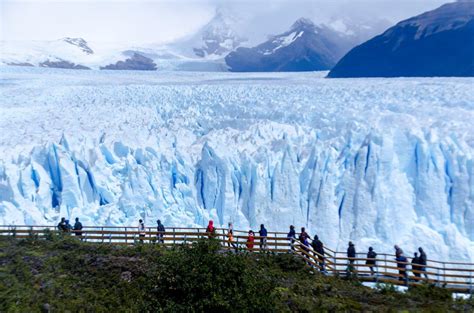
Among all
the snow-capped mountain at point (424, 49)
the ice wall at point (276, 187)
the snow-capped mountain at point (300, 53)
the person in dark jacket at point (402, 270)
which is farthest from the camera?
the snow-capped mountain at point (300, 53)

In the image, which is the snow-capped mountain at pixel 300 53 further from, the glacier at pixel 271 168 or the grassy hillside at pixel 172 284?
the grassy hillside at pixel 172 284

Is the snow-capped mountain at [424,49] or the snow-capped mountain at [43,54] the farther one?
the snow-capped mountain at [43,54]

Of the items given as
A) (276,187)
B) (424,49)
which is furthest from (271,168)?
(424,49)

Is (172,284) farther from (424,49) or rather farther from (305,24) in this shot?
(305,24)

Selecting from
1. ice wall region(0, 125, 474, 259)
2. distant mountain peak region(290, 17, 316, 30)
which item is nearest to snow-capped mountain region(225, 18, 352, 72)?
distant mountain peak region(290, 17, 316, 30)

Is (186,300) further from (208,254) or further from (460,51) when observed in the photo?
(460,51)

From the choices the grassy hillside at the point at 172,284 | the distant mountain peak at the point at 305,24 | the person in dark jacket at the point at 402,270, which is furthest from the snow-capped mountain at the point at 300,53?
the grassy hillside at the point at 172,284

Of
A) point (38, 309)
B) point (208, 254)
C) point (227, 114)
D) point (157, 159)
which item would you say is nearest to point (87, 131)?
point (157, 159)
